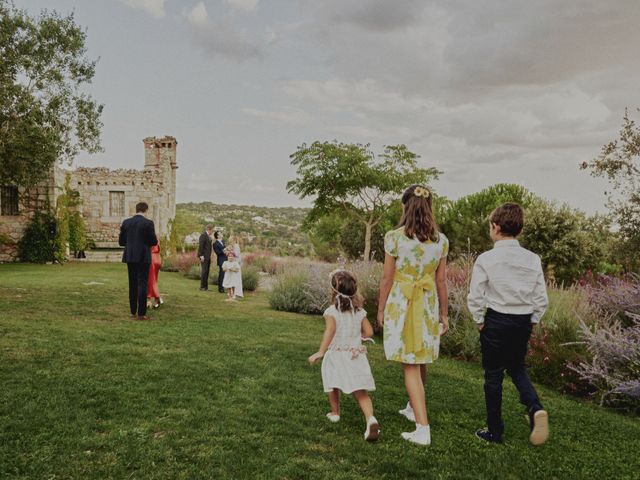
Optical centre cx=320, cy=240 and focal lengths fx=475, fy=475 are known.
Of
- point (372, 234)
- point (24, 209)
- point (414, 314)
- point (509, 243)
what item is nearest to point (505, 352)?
point (414, 314)

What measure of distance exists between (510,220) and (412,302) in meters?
1.00

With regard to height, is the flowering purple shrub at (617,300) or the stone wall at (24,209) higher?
the stone wall at (24,209)

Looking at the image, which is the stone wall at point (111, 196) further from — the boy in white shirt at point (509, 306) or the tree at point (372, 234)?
the boy in white shirt at point (509, 306)

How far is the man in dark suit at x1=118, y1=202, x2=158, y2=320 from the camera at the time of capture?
8242mm

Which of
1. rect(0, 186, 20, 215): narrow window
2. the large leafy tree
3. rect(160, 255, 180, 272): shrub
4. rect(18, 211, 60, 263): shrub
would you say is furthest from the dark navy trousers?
rect(0, 186, 20, 215): narrow window

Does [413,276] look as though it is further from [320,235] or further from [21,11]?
[320,235]

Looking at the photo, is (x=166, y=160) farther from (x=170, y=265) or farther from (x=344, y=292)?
(x=344, y=292)

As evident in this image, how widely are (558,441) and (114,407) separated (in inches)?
151

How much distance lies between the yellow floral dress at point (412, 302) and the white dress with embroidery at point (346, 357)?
10.4 inches

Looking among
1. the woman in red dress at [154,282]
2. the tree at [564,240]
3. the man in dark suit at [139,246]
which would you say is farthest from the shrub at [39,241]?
the tree at [564,240]

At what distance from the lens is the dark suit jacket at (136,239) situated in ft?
27.0

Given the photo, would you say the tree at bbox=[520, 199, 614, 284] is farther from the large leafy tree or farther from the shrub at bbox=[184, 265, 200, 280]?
the shrub at bbox=[184, 265, 200, 280]

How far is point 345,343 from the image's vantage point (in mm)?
3977

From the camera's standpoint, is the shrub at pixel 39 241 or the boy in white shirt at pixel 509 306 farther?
the shrub at pixel 39 241
